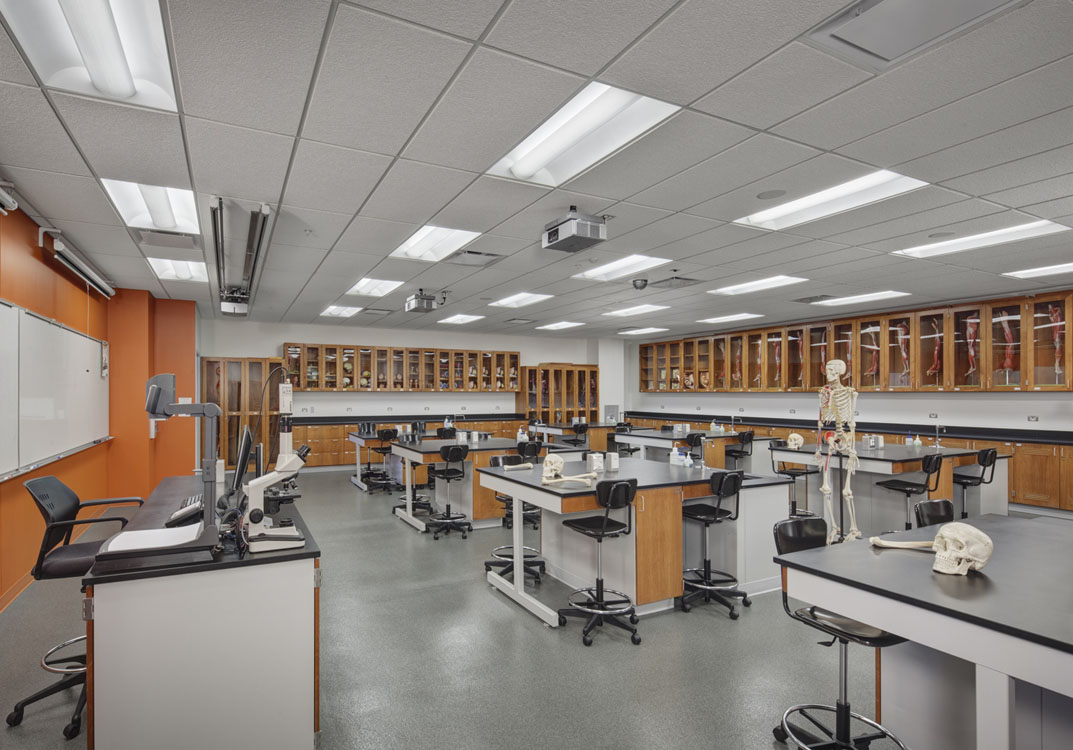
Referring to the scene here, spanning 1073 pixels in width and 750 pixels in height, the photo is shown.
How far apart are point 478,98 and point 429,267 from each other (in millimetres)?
3613

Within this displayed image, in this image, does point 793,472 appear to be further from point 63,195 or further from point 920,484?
point 63,195

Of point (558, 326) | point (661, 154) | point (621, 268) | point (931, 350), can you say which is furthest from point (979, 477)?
point (558, 326)

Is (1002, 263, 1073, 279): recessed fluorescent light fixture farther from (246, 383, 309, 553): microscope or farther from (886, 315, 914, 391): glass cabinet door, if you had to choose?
(246, 383, 309, 553): microscope

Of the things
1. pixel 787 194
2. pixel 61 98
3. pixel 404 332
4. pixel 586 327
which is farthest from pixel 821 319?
pixel 61 98

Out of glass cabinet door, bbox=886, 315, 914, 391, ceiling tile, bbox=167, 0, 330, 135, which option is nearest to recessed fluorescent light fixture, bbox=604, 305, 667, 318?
glass cabinet door, bbox=886, 315, 914, 391

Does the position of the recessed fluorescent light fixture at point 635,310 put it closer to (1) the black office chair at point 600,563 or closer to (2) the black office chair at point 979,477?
(2) the black office chair at point 979,477

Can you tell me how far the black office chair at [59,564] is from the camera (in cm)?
261

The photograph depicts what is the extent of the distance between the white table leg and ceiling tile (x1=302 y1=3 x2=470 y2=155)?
287 centimetres

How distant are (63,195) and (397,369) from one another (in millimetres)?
8339

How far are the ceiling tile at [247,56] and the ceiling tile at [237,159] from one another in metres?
0.15

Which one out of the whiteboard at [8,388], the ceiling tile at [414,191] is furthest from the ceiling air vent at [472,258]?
the whiteboard at [8,388]

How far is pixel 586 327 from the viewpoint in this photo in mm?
11555

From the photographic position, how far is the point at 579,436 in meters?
10.9

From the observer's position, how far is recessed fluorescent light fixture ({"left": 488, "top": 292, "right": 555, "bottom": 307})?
26.0 ft
